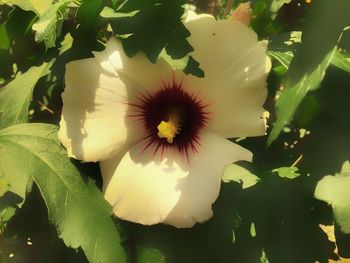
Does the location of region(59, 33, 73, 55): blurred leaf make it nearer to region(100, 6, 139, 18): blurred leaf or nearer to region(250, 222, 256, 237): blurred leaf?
region(100, 6, 139, 18): blurred leaf

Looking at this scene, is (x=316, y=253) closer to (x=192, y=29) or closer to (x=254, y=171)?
(x=254, y=171)

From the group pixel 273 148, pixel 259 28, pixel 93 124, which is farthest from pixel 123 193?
pixel 259 28

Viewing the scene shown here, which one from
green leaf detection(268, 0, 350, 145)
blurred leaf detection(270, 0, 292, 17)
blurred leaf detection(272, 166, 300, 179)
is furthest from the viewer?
blurred leaf detection(270, 0, 292, 17)

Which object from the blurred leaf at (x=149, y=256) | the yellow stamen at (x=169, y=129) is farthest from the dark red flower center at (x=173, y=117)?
the blurred leaf at (x=149, y=256)

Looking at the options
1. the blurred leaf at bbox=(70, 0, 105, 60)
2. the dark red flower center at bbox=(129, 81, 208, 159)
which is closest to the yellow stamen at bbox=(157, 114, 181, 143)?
the dark red flower center at bbox=(129, 81, 208, 159)

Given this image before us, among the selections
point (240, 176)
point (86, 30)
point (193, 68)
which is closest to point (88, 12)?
point (86, 30)

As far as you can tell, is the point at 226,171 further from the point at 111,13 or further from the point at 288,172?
the point at 111,13

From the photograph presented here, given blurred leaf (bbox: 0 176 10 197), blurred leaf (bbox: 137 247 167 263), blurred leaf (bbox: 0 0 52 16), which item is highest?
blurred leaf (bbox: 0 0 52 16)
